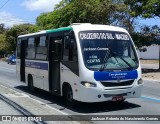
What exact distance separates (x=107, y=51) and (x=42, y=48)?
3.89 metres

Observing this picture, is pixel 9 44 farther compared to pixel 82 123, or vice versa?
pixel 9 44

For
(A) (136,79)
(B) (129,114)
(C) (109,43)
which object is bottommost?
(B) (129,114)

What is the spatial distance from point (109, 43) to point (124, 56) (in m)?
0.62

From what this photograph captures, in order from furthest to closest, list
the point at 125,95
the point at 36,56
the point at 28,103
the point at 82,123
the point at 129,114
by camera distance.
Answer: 1. the point at 36,56
2. the point at 28,103
3. the point at 125,95
4. the point at 129,114
5. the point at 82,123

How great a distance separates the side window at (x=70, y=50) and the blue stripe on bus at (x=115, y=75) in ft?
3.16

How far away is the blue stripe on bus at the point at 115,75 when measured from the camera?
11250 millimetres

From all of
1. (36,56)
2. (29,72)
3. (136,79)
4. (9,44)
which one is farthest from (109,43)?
(9,44)

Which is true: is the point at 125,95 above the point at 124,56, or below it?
below

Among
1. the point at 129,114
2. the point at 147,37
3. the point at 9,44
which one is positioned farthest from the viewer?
the point at 9,44

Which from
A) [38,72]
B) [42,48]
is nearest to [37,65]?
[38,72]

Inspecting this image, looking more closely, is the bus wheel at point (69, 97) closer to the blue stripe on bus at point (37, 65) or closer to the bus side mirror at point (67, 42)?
the bus side mirror at point (67, 42)

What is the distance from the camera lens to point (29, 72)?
17.0 meters

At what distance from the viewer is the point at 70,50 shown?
40.2 feet

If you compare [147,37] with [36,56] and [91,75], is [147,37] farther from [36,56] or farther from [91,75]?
[91,75]
